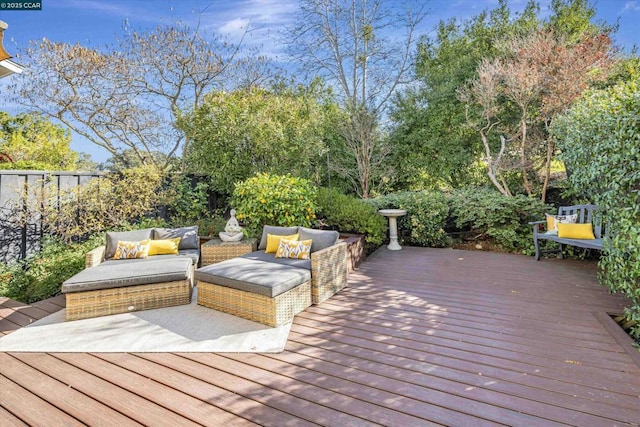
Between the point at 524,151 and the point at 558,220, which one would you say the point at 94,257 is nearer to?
the point at 558,220

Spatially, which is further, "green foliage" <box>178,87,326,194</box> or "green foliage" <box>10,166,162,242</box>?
"green foliage" <box>178,87,326,194</box>

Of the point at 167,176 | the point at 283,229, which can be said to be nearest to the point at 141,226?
the point at 167,176

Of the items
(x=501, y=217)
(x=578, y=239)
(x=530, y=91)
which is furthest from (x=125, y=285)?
(x=530, y=91)

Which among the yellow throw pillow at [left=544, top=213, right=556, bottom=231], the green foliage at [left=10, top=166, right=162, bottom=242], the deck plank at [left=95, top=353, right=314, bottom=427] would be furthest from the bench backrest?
the green foliage at [left=10, top=166, right=162, bottom=242]

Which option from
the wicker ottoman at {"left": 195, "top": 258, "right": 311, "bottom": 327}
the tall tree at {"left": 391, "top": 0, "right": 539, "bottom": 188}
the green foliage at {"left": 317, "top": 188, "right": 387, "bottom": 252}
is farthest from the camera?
the tall tree at {"left": 391, "top": 0, "right": 539, "bottom": 188}

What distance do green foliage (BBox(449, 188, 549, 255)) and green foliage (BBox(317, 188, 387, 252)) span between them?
1.73m

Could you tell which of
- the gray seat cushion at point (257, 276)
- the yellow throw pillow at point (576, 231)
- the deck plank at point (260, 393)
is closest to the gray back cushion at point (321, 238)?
the gray seat cushion at point (257, 276)

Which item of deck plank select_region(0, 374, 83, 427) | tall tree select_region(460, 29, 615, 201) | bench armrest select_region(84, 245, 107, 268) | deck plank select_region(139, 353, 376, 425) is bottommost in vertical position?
deck plank select_region(0, 374, 83, 427)

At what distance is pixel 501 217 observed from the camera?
18.8ft

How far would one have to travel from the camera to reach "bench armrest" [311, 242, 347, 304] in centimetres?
332

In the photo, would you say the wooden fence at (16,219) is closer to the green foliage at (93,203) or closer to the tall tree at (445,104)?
the green foliage at (93,203)

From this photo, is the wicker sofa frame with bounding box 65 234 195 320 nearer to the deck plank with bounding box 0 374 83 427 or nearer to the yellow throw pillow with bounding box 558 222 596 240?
the deck plank with bounding box 0 374 83 427

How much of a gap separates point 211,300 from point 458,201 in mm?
4945

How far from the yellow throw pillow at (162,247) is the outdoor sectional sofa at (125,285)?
0.21 m
